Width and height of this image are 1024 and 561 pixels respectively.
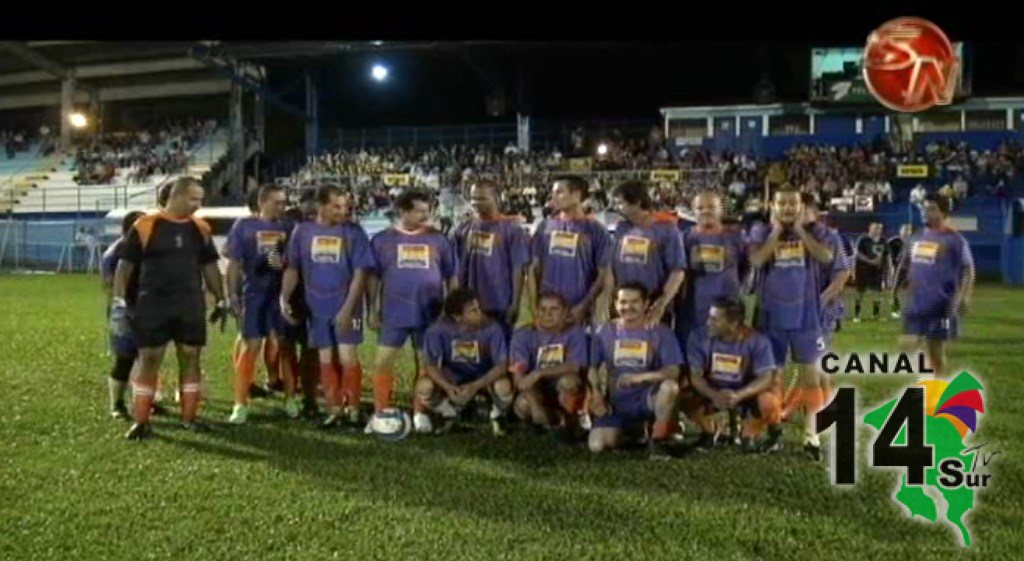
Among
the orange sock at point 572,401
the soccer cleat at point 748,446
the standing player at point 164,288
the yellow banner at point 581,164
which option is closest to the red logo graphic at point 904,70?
the soccer cleat at point 748,446

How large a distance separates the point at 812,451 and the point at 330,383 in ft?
12.0

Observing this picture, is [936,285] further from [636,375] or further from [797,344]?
[636,375]

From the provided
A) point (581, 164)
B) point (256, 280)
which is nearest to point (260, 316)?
point (256, 280)

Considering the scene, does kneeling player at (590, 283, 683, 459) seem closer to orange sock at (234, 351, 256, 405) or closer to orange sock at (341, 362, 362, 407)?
orange sock at (341, 362, 362, 407)

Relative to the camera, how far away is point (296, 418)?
326 inches

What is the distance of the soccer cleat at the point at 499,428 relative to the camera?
761 cm

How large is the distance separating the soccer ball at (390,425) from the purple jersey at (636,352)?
5.18 ft

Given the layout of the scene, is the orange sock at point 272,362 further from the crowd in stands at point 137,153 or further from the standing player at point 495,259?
the crowd in stands at point 137,153

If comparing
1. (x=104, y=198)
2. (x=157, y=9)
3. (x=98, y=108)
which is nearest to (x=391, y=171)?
(x=104, y=198)

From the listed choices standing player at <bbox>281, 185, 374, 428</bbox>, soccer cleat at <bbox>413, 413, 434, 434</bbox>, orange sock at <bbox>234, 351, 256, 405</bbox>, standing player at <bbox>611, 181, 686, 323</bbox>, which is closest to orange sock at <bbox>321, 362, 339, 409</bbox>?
standing player at <bbox>281, 185, 374, 428</bbox>

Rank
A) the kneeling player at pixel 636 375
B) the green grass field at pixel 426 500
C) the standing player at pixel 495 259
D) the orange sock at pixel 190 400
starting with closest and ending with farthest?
1. the green grass field at pixel 426 500
2. the kneeling player at pixel 636 375
3. the orange sock at pixel 190 400
4. the standing player at pixel 495 259

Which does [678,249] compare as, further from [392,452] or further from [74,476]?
[74,476]

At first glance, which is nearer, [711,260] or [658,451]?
[658,451]

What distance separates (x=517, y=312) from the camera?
26.8 ft
